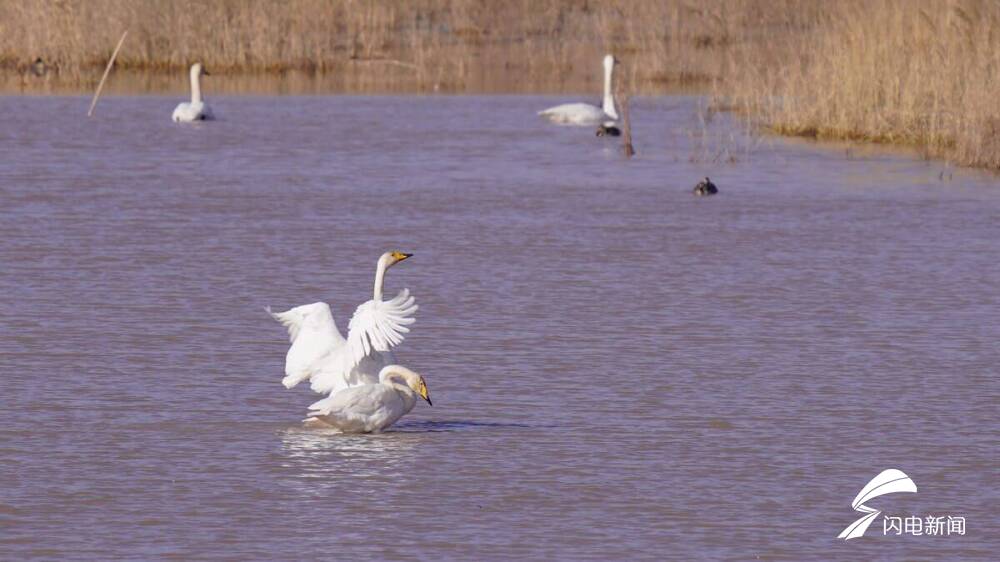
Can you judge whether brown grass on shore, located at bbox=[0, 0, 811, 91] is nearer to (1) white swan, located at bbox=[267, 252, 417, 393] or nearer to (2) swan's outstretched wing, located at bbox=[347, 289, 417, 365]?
(1) white swan, located at bbox=[267, 252, 417, 393]

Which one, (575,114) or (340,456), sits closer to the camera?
(340,456)

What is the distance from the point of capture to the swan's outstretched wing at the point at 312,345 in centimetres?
786

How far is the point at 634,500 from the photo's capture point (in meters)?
6.68

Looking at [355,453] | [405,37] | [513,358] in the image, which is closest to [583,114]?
[405,37]

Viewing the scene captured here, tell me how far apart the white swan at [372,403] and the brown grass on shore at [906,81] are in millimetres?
10504

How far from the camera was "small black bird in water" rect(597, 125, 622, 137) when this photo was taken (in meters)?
20.9

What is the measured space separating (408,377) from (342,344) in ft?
1.50

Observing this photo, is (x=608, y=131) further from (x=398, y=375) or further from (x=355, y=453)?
(x=355, y=453)

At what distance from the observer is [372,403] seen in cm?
754

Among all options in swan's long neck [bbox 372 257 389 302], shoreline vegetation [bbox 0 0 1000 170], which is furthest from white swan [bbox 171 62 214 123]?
swan's long neck [bbox 372 257 389 302]

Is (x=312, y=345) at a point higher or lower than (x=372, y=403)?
higher

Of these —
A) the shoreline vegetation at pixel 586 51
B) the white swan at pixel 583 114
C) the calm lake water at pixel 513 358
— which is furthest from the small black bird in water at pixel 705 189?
the white swan at pixel 583 114

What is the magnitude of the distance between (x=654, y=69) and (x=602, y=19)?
4.37 meters

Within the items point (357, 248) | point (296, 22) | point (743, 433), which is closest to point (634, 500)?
point (743, 433)
